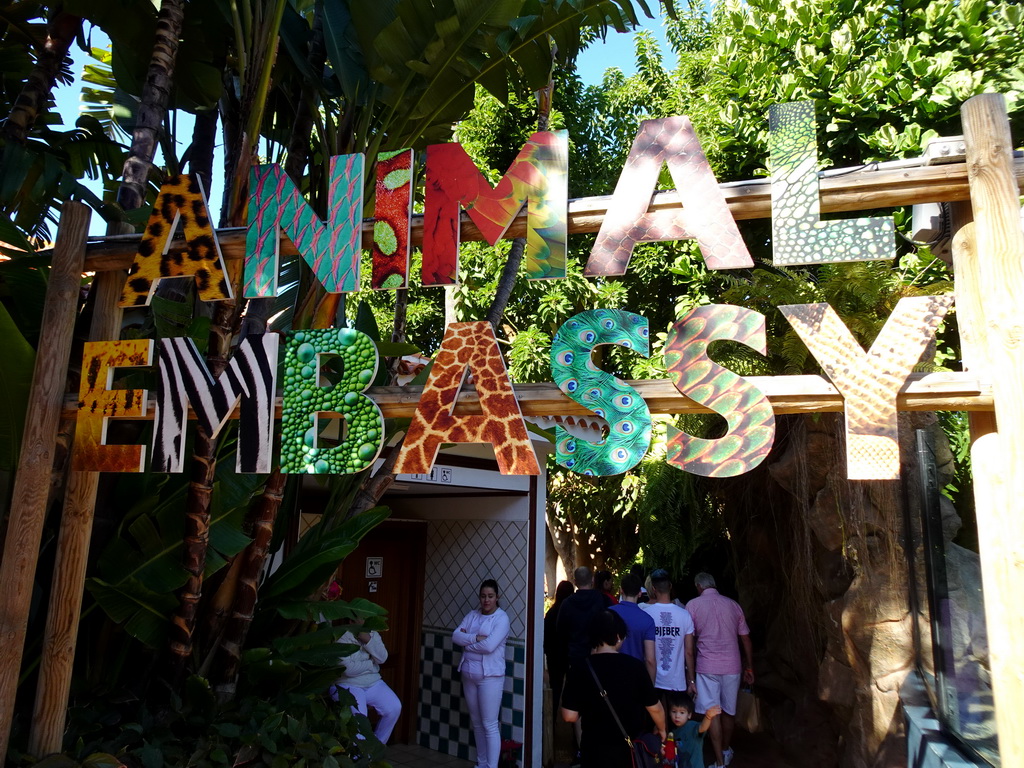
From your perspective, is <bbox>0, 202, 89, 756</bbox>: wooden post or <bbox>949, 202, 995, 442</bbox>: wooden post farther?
<bbox>0, 202, 89, 756</bbox>: wooden post

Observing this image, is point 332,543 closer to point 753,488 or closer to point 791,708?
point 753,488

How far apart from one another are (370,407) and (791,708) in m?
7.09

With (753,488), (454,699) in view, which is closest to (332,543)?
(454,699)

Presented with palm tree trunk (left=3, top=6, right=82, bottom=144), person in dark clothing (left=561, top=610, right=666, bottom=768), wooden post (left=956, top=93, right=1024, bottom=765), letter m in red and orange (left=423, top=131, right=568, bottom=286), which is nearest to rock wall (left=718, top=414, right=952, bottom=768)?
person in dark clothing (left=561, top=610, right=666, bottom=768)

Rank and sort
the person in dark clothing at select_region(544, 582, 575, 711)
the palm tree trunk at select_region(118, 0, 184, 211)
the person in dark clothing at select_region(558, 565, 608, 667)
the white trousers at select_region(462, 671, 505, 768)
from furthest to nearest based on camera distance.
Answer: the person in dark clothing at select_region(544, 582, 575, 711) → the white trousers at select_region(462, 671, 505, 768) → the person in dark clothing at select_region(558, 565, 608, 667) → the palm tree trunk at select_region(118, 0, 184, 211)

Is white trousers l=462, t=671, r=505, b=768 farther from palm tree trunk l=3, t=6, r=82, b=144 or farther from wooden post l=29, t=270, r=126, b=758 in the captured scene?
palm tree trunk l=3, t=6, r=82, b=144

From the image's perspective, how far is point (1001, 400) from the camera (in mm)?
2674

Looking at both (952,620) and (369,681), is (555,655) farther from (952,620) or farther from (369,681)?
(952,620)

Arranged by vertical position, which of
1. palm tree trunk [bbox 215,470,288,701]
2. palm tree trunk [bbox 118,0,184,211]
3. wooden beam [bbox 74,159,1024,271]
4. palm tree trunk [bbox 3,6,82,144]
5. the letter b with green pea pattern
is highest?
palm tree trunk [bbox 3,6,82,144]

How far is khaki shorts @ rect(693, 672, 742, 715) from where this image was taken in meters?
6.52

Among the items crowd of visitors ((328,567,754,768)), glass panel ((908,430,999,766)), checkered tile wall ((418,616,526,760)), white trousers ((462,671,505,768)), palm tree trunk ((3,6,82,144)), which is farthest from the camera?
checkered tile wall ((418,616,526,760))

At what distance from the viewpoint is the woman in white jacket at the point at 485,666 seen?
21.0ft

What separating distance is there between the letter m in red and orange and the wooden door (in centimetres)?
517

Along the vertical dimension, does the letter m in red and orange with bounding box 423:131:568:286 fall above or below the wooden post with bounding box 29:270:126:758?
above
